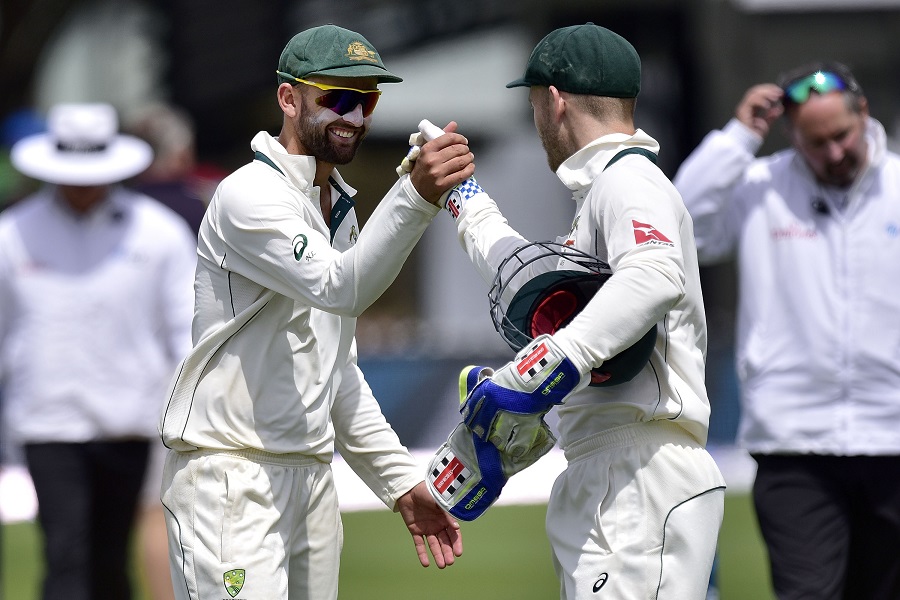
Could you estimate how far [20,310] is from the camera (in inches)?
257

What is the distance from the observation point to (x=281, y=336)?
4.04 m

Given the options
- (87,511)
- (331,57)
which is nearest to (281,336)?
(331,57)

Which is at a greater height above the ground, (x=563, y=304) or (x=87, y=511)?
(x=563, y=304)

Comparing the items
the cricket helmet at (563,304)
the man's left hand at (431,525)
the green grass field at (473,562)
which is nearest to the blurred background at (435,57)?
the green grass field at (473,562)

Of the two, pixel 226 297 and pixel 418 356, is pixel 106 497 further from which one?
pixel 418 356

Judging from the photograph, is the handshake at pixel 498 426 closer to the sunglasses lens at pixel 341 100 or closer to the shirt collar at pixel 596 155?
the shirt collar at pixel 596 155

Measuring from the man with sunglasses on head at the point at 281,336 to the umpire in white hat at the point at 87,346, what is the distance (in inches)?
97.1

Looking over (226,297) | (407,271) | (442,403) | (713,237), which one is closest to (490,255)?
(226,297)

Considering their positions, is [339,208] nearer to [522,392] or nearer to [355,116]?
[355,116]

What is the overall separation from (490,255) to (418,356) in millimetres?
7307

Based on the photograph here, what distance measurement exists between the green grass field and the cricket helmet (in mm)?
3812

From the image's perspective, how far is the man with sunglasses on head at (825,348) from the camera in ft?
17.2

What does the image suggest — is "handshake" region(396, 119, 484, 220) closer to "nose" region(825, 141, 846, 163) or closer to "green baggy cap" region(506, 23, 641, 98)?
"green baggy cap" region(506, 23, 641, 98)

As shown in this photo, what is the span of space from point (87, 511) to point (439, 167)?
3340 millimetres
